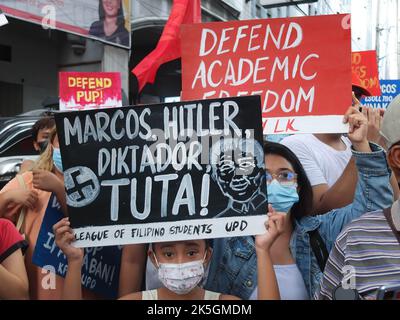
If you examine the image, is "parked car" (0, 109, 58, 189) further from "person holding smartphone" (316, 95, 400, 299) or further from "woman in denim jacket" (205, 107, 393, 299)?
"person holding smartphone" (316, 95, 400, 299)

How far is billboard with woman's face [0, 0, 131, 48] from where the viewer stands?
10.9 metres

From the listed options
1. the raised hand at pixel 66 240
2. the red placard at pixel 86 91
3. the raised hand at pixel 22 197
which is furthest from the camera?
the red placard at pixel 86 91

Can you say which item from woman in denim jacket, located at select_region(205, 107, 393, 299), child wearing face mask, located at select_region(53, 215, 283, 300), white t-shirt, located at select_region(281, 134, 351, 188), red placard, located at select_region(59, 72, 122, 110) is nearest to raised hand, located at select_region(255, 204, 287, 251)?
child wearing face mask, located at select_region(53, 215, 283, 300)

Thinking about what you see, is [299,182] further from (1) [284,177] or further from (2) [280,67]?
(2) [280,67]

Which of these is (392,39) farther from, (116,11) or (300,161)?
(300,161)

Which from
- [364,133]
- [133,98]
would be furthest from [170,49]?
[133,98]

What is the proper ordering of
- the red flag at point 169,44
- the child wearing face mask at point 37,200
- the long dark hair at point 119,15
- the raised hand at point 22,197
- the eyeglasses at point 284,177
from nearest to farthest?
the eyeglasses at point 284,177
the child wearing face mask at point 37,200
the raised hand at point 22,197
the red flag at point 169,44
the long dark hair at point 119,15

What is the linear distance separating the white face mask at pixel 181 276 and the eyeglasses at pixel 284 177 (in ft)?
1.73

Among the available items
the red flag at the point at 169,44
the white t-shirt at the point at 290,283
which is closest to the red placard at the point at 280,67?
the white t-shirt at the point at 290,283

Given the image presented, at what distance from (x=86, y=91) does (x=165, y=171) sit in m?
6.48

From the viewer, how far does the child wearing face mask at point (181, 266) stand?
2.05 metres

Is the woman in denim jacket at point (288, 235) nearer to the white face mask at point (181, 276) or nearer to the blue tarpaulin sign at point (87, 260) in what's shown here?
the white face mask at point (181, 276)

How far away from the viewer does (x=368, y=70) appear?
24.1 ft
